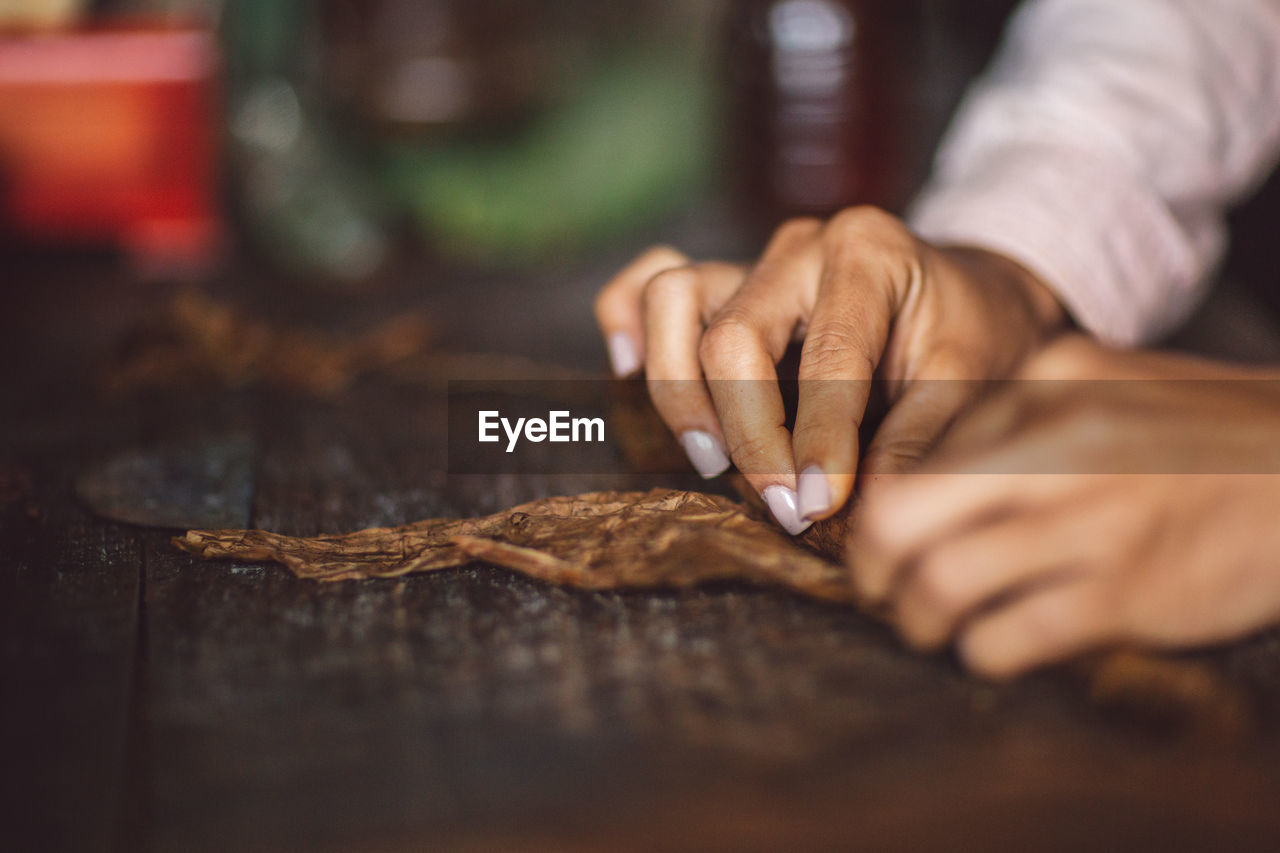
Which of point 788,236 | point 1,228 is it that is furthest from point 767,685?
point 1,228

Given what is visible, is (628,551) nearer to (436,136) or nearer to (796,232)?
(796,232)

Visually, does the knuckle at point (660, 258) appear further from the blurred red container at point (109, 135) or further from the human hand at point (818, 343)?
the blurred red container at point (109, 135)

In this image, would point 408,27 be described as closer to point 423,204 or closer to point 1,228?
point 423,204

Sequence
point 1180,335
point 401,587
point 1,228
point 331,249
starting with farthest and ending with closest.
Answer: point 331,249, point 1,228, point 1180,335, point 401,587

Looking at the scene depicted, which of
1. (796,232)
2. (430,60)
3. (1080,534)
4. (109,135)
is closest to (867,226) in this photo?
(796,232)

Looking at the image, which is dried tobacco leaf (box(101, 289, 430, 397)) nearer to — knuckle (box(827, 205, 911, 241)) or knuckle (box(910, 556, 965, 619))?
knuckle (box(827, 205, 911, 241))

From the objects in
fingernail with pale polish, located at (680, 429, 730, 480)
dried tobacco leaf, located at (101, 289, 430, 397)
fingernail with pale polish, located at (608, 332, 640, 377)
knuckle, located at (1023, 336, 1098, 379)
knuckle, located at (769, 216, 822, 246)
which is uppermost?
knuckle, located at (769, 216, 822, 246)

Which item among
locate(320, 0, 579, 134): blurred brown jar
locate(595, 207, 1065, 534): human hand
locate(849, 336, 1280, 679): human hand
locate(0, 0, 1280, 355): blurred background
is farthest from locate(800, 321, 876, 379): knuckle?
locate(320, 0, 579, 134): blurred brown jar
